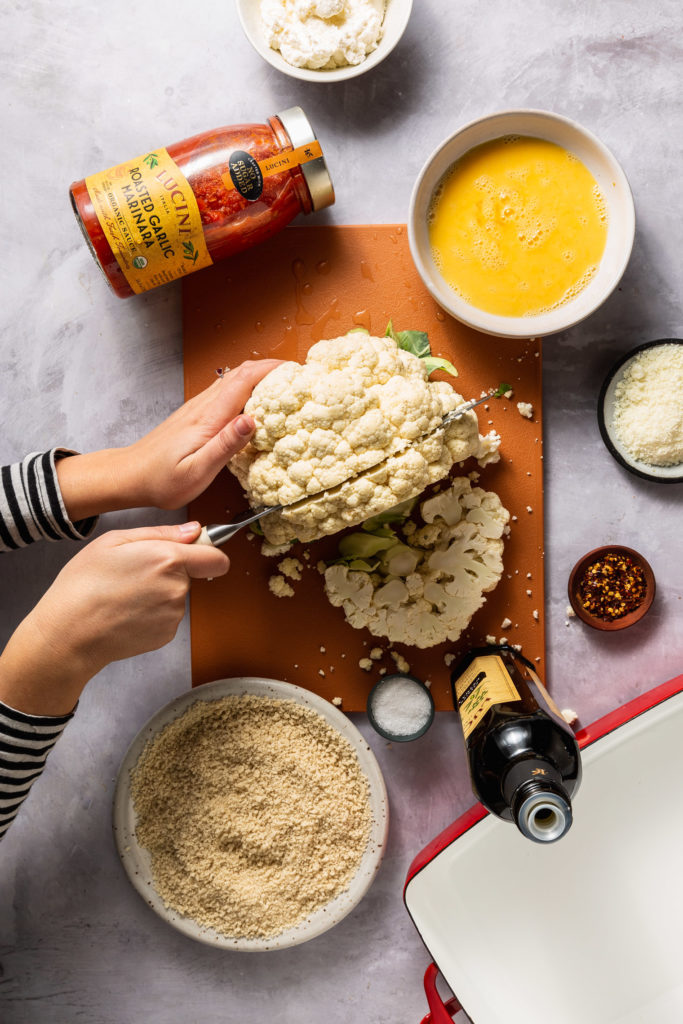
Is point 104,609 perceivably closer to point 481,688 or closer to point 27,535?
point 27,535

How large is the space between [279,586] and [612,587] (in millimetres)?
604

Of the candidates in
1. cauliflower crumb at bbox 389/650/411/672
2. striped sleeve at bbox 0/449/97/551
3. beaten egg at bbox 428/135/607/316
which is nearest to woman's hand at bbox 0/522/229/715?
striped sleeve at bbox 0/449/97/551

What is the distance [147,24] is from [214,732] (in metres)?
1.28

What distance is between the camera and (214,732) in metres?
1.35

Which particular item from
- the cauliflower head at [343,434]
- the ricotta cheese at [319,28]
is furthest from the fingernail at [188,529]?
the ricotta cheese at [319,28]

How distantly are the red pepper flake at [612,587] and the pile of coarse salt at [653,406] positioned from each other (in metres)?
0.19

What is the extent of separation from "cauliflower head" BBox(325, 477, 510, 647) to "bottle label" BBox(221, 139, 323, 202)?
593mm

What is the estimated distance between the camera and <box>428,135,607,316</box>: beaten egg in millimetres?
1252

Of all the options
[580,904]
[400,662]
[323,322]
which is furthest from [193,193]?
[580,904]

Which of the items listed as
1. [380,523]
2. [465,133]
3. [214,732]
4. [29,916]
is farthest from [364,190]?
[29,916]

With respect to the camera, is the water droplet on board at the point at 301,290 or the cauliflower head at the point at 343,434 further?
the water droplet on board at the point at 301,290

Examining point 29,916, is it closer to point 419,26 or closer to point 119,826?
point 119,826

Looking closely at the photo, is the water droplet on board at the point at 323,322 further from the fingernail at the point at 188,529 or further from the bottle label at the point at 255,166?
the fingernail at the point at 188,529

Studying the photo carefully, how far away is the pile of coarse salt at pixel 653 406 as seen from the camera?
1267mm
